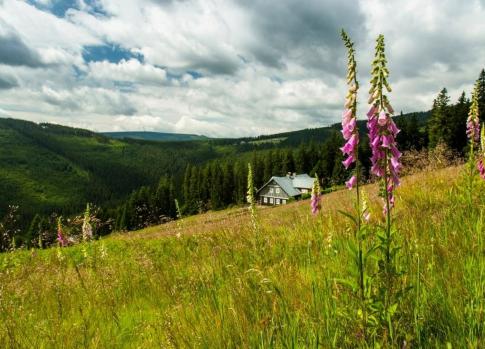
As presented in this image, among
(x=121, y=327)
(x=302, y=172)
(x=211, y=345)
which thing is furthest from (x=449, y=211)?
(x=302, y=172)

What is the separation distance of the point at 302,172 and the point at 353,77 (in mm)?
105996

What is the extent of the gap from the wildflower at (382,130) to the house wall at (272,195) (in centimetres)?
9187

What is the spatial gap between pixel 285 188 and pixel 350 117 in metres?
92.5

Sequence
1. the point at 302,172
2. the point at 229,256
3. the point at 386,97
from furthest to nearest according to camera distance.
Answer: the point at 302,172 → the point at 229,256 → the point at 386,97

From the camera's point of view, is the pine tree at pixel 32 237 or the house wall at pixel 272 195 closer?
the pine tree at pixel 32 237

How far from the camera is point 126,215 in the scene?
121 meters

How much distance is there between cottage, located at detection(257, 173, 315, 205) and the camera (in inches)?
3696

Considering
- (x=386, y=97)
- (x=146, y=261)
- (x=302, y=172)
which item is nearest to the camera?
(x=386, y=97)

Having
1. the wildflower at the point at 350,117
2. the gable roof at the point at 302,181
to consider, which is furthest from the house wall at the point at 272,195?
the wildflower at the point at 350,117

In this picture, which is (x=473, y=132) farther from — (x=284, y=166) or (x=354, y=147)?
(x=284, y=166)

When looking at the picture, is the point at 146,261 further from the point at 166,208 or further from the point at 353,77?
the point at 166,208

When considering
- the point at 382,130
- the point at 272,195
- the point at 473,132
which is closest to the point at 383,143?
the point at 382,130

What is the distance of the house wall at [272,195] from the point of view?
3812 inches

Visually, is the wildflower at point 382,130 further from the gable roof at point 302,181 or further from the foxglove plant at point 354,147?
the gable roof at point 302,181
